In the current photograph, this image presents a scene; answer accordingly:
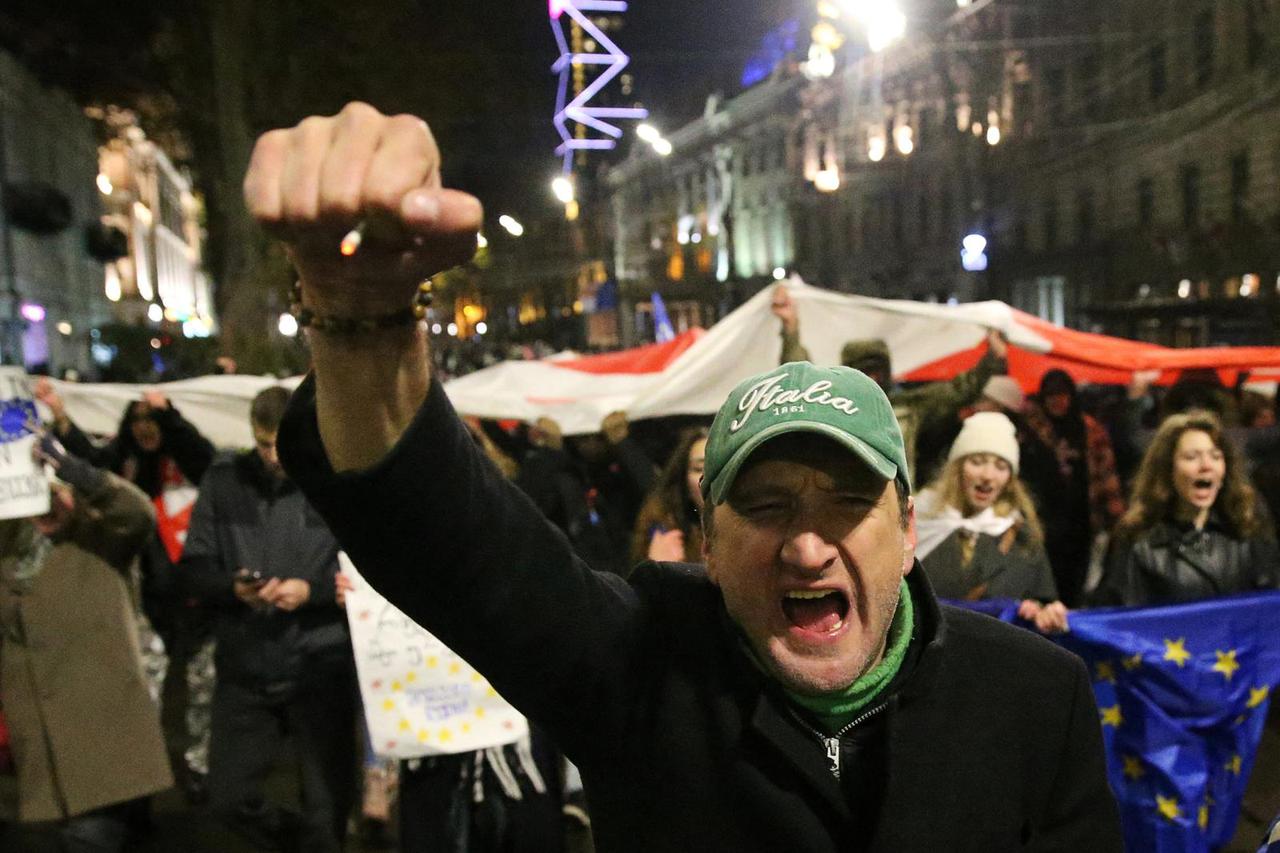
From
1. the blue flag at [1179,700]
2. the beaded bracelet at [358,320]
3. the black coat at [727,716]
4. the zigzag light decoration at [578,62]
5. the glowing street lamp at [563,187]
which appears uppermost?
the zigzag light decoration at [578,62]

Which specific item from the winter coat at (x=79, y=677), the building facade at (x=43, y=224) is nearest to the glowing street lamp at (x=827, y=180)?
the building facade at (x=43, y=224)

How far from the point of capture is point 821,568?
1.59 meters

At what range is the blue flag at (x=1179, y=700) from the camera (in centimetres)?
443

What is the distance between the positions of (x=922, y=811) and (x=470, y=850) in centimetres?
323

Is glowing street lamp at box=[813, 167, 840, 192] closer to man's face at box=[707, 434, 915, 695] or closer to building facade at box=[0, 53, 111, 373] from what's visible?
building facade at box=[0, 53, 111, 373]

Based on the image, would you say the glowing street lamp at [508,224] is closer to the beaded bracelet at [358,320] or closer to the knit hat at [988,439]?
the beaded bracelet at [358,320]

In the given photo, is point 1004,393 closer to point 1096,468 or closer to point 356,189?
point 1096,468

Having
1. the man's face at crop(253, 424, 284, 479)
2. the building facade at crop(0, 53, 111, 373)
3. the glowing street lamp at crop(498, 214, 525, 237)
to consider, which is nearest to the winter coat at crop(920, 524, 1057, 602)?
the man's face at crop(253, 424, 284, 479)

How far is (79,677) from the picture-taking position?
471 cm

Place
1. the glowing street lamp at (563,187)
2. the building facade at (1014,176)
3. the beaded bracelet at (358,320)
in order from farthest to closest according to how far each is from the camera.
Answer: the building facade at (1014,176) → the glowing street lamp at (563,187) → the beaded bracelet at (358,320)

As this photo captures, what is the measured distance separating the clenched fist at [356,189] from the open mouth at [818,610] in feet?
2.49

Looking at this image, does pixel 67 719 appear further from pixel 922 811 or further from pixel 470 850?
pixel 922 811

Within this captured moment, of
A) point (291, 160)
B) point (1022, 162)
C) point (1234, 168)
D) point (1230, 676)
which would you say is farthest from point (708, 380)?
point (1022, 162)

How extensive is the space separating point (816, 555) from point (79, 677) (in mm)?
4078
